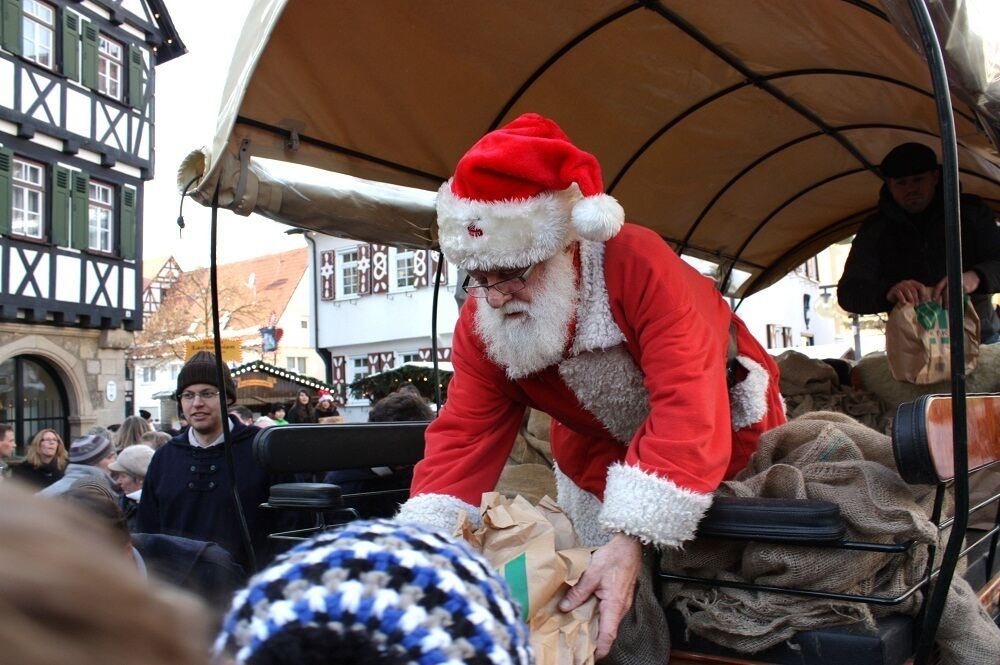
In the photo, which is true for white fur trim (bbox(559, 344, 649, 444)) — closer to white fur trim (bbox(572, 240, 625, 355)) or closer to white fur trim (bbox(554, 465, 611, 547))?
white fur trim (bbox(572, 240, 625, 355))

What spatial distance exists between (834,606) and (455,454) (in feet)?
2.95

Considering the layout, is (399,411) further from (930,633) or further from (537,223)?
(930,633)

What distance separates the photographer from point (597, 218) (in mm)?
2025

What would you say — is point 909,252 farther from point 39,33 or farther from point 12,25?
point 39,33

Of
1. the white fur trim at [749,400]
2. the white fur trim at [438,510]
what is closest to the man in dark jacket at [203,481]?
the white fur trim at [438,510]

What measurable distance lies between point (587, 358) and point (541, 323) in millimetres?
156

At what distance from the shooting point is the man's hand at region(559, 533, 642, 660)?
1.63 m

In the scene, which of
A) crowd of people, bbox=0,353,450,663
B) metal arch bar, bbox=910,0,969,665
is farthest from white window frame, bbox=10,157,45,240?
metal arch bar, bbox=910,0,969,665

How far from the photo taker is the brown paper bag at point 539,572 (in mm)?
1548

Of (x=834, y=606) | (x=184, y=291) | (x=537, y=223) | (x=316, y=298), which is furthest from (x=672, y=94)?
(x=184, y=291)

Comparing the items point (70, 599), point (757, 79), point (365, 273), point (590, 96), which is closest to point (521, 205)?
point (590, 96)

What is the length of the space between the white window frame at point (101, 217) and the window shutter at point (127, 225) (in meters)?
0.17

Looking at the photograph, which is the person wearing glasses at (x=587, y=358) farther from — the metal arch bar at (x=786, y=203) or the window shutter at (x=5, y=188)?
the window shutter at (x=5, y=188)

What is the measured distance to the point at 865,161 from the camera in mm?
4148
